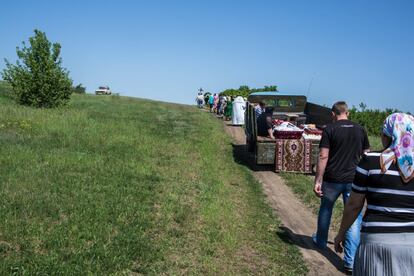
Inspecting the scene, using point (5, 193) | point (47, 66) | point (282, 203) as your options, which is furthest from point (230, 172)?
point (47, 66)

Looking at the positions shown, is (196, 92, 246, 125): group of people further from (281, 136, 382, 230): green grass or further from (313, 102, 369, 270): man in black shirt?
(313, 102, 369, 270): man in black shirt

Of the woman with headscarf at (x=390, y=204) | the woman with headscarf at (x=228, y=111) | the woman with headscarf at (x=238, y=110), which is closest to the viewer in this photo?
the woman with headscarf at (x=390, y=204)

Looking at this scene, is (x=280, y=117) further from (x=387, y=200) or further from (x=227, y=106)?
(x=387, y=200)

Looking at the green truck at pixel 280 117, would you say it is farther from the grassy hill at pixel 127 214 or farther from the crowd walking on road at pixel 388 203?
the crowd walking on road at pixel 388 203

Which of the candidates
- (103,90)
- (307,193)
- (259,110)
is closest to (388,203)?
(307,193)

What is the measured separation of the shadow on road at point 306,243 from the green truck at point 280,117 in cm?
525

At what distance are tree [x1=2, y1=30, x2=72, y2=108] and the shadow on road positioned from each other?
24.8 m

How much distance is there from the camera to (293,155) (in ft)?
43.4

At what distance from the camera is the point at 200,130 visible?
21297 mm

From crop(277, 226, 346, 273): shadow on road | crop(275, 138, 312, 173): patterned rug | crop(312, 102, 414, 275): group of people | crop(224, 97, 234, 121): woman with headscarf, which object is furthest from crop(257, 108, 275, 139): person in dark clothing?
crop(224, 97, 234, 121): woman with headscarf

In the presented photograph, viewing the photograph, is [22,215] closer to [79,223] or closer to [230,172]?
[79,223]

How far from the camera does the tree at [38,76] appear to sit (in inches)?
1127

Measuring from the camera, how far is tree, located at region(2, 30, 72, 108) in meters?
28.6

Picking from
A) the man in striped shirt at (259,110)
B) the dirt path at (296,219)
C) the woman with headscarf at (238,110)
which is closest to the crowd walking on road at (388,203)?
the dirt path at (296,219)
